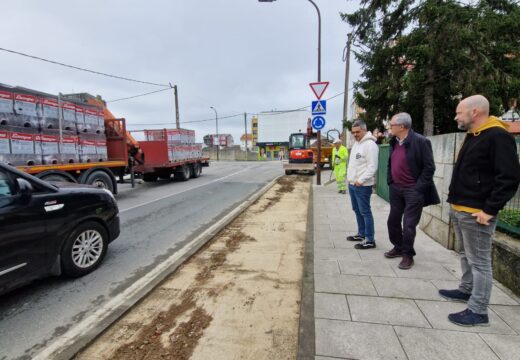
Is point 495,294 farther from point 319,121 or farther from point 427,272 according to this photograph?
point 319,121

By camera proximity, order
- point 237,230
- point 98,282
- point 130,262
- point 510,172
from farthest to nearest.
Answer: point 237,230, point 130,262, point 98,282, point 510,172

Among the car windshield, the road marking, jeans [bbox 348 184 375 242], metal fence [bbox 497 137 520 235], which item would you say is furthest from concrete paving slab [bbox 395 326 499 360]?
the car windshield

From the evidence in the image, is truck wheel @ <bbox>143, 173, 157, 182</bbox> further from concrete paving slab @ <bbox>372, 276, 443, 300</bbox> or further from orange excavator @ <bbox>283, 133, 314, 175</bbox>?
concrete paving slab @ <bbox>372, 276, 443, 300</bbox>

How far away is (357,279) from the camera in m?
3.34

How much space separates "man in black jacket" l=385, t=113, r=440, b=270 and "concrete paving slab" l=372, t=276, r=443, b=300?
0.38m

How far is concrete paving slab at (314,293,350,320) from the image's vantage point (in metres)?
2.62

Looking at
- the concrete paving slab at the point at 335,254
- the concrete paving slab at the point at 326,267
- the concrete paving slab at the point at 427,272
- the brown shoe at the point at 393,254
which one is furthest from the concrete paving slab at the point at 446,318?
the concrete paving slab at the point at 335,254

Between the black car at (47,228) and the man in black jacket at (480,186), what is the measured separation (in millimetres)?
4060

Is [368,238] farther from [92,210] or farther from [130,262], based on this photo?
[92,210]

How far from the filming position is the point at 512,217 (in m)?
3.41

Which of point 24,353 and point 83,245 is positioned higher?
point 83,245

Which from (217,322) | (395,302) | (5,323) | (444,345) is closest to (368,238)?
(395,302)

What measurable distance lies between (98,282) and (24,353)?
125 centimetres

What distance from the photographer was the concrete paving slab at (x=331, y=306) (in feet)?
8.60
